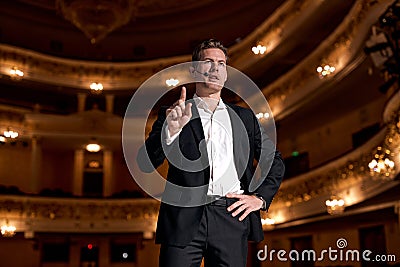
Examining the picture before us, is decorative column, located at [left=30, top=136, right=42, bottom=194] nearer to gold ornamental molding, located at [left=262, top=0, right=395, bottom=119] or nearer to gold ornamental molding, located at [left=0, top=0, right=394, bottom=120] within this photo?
gold ornamental molding, located at [left=0, top=0, right=394, bottom=120]

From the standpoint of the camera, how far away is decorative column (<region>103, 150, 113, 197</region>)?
79.3 feet

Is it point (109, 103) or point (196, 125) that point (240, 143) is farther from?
point (109, 103)

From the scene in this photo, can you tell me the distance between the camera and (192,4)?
25594 mm

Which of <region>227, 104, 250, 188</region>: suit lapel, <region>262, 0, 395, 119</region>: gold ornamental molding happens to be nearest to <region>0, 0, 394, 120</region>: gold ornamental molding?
<region>262, 0, 395, 119</region>: gold ornamental molding

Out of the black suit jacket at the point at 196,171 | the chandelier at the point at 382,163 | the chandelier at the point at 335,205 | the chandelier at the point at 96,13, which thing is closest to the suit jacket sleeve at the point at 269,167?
the black suit jacket at the point at 196,171

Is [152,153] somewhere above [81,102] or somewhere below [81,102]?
below

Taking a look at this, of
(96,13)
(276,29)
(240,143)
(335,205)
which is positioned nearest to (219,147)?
(240,143)

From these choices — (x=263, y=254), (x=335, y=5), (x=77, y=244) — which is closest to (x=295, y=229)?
(x=263, y=254)

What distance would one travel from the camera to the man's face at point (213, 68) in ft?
8.53

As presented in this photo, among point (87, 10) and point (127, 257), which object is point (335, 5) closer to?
point (87, 10)

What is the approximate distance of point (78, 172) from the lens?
79.8 feet

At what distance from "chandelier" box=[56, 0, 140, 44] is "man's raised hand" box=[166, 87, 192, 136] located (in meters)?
16.1

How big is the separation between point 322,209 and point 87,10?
10.2m

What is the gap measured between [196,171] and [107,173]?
2224 cm
